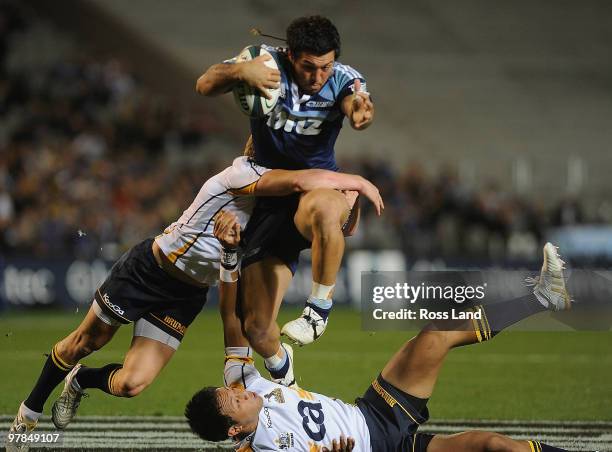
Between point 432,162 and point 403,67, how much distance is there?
3.39 meters

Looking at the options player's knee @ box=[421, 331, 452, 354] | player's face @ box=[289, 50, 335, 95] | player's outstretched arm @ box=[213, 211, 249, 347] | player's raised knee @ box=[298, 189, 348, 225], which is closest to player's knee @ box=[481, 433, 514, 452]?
player's knee @ box=[421, 331, 452, 354]

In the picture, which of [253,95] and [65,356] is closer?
[253,95]

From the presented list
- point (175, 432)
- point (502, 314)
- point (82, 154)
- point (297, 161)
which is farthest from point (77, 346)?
point (82, 154)

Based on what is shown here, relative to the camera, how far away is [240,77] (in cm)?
620

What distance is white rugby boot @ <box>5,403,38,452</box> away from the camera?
6.90 metres

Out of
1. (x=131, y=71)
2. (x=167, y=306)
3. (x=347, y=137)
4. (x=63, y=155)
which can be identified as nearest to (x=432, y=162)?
(x=347, y=137)

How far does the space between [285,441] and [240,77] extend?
211cm

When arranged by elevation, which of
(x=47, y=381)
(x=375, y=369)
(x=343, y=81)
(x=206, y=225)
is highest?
(x=343, y=81)

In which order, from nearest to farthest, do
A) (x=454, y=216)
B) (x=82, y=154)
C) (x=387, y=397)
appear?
(x=387, y=397) → (x=82, y=154) → (x=454, y=216)

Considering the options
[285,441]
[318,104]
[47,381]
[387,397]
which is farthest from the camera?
[47,381]

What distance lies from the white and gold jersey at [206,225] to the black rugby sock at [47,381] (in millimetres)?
1046

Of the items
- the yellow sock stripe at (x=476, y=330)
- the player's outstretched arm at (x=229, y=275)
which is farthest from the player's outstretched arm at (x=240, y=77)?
the yellow sock stripe at (x=476, y=330)

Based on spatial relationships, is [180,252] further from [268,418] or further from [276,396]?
[268,418]

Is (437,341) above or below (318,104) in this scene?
below
